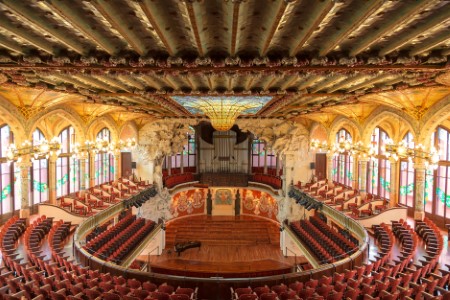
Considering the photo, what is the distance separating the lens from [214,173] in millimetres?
27359

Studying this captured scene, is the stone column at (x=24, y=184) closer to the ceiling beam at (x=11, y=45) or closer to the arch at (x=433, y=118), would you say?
the ceiling beam at (x=11, y=45)

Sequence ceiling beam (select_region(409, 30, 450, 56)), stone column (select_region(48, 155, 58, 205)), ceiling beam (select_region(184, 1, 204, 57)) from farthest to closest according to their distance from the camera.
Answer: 1. stone column (select_region(48, 155, 58, 205))
2. ceiling beam (select_region(409, 30, 450, 56))
3. ceiling beam (select_region(184, 1, 204, 57))

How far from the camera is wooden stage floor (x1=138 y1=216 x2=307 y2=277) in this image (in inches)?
698

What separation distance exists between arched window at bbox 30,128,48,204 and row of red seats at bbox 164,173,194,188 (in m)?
8.28

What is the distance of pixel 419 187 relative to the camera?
16.3 m

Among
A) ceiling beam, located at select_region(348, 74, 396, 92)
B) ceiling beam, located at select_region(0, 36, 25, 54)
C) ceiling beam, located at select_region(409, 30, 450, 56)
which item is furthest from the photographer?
ceiling beam, located at select_region(348, 74, 396, 92)

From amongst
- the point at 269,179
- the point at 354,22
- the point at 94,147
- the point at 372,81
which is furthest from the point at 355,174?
the point at 354,22

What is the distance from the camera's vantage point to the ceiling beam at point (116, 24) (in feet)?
13.1

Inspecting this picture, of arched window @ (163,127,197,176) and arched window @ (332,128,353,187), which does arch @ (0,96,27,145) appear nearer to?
arched window @ (163,127,197,176)

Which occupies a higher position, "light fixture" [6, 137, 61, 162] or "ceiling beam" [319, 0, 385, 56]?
"ceiling beam" [319, 0, 385, 56]

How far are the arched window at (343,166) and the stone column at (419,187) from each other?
9037 mm

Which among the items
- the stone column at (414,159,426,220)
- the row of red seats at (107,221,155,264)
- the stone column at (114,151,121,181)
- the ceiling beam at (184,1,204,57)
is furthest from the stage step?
the ceiling beam at (184,1,204,57)

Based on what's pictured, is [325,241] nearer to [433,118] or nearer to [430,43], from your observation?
[433,118]

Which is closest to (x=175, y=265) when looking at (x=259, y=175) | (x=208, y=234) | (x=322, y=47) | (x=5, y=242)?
(x=208, y=234)
